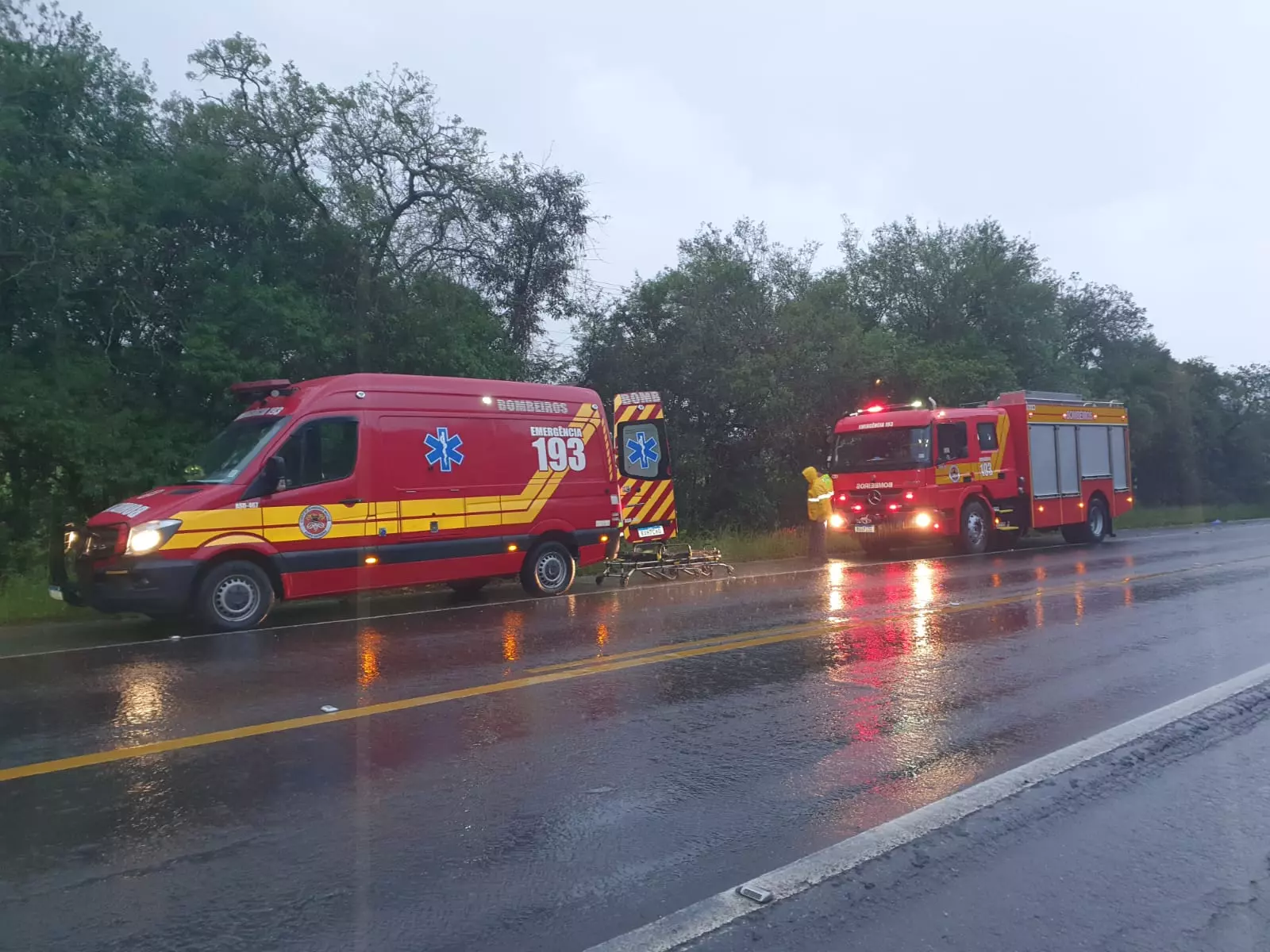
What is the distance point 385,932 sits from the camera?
12.1ft

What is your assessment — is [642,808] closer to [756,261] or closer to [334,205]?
[334,205]

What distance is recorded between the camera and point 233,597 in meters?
10.3

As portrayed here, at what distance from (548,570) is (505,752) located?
24.0 feet

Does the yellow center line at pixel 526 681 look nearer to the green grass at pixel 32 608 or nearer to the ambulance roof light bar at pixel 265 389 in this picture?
the ambulance roof light bar at pixel 265 389

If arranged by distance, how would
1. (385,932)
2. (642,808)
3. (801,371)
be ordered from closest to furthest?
(385,932)
(642,808)
(801,371)

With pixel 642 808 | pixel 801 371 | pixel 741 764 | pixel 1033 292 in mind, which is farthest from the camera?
pixel 1033 292

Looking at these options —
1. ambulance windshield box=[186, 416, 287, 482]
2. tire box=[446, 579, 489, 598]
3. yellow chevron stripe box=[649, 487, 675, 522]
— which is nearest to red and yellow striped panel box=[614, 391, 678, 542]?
yellow chevron stripe box=[649, 487, 675, 522]

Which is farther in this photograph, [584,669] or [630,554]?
[630,554]

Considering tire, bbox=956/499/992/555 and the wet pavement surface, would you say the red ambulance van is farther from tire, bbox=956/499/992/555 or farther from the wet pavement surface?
tire, bbox=956/499/992/555

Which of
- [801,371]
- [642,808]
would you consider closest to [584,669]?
[642,808]

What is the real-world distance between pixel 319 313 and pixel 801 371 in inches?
479

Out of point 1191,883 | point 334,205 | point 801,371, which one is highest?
point 334,205

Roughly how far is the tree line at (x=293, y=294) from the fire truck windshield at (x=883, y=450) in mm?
4173

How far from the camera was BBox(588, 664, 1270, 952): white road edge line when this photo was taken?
3.73 metres
